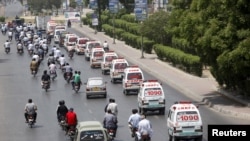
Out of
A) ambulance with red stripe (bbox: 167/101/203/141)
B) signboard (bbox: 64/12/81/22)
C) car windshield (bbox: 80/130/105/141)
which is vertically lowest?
signboard (bbox: 64/12/81/22)

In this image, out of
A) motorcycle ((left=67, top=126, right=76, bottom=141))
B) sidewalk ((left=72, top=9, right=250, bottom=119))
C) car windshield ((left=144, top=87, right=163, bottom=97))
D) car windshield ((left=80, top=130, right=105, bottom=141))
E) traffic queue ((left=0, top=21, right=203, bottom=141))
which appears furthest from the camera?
sidewalk ((left=72, top=9, right=250, bottom=119))

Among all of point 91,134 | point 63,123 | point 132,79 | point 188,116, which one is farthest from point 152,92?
point 91,134

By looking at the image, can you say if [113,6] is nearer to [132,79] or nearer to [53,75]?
[53,75]

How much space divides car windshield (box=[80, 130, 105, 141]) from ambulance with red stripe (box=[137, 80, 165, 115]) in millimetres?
13279

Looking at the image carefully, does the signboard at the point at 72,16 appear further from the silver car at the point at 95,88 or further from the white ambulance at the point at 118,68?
the silver car at the point at 95,88

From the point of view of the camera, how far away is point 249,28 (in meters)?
42.5

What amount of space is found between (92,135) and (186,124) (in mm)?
5436

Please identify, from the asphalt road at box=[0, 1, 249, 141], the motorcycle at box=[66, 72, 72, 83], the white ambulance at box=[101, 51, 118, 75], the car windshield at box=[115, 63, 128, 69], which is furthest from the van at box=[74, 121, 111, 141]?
the white ambulance at box=[101, 51, 118, 75]

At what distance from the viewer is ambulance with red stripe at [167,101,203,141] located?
104 feet

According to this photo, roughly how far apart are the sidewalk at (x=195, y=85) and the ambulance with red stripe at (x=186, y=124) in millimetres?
7910

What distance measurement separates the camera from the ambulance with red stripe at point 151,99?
40.7 metres

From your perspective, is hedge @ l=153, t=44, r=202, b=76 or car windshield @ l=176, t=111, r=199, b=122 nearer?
car windshield @ l=176, t=111, r=199, b=122

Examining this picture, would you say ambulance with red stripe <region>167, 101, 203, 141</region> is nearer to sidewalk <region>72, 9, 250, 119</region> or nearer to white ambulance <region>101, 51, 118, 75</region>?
sidewalk <region>72, 9, 250, 119</region>

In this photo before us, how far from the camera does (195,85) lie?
5291 centimetres
